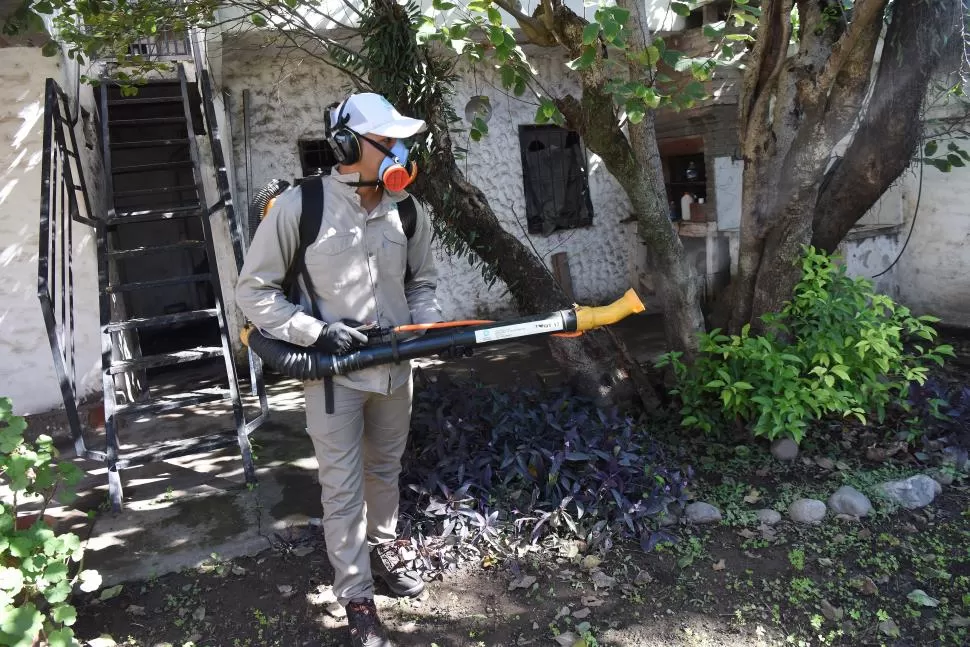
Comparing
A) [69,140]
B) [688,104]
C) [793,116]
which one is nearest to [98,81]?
[69,140]

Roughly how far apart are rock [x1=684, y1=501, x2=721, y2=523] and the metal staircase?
248 centimetres

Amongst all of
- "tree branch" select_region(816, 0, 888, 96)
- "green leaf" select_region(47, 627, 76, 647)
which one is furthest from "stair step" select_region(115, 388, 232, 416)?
"tree branch" select_region(816, 0, 888, 96)

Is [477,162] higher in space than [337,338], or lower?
higher

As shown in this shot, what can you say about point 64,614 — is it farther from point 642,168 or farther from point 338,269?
point 642,168

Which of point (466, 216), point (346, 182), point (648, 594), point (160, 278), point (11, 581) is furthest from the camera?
point (160, 278)

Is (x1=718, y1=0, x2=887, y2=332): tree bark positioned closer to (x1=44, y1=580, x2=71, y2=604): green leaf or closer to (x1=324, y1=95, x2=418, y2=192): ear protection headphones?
(x1=324, y1=95, x2=418, y2=192): ear protection headphones

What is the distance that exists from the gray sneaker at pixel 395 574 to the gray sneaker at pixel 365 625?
0.93 ft

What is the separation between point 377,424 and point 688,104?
2.08 metres

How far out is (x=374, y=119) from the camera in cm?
254

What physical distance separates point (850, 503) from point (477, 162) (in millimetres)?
5398

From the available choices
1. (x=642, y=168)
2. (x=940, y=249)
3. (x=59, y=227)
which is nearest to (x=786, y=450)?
(x=642, y=168)

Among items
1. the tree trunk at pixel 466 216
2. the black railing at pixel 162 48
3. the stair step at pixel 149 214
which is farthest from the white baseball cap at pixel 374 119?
the black railing at pixel 162 48

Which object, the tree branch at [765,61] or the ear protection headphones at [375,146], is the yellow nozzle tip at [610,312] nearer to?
the ear protection headphones at [375,146]

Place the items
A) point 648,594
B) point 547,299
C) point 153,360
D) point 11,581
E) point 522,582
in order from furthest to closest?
point 547,299, point 153,360, point 522,582, point 648,594, point 11,581
